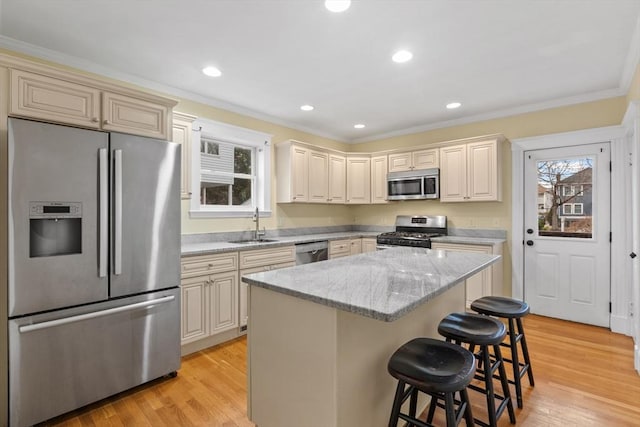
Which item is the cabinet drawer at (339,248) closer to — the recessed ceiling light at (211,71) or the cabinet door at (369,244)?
the cabinet door at (369,244)

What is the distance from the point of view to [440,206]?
4.75 meters

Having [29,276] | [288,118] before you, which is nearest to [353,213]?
[288,118]

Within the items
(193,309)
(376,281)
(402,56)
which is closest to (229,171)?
(193,309)

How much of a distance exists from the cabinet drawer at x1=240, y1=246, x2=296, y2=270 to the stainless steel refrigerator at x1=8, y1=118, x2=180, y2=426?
87cm

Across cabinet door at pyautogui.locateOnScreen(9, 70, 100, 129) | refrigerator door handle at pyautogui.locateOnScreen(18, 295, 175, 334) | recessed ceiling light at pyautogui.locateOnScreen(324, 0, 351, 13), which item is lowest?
refrigerator door handle at pyautogui.locateOnScreen(18, 295, 175, 334)

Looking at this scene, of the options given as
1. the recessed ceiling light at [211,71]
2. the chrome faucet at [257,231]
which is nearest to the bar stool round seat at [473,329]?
the chrome faucet at [257,231]

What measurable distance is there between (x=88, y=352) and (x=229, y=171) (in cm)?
251

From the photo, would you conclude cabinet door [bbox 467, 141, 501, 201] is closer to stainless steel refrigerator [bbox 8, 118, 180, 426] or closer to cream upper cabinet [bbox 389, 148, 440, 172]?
cream upper cabinet [bbox 389, 148, 440, 172]

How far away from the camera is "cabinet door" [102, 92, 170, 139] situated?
7.45 feet

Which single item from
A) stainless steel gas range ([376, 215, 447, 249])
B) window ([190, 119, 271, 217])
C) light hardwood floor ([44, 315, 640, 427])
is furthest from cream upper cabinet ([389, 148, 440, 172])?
light hardwood floor ([44, 315, 640, 427])

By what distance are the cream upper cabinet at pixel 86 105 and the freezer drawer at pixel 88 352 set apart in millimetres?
1264

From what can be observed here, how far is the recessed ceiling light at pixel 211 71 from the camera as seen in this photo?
2.93 meters

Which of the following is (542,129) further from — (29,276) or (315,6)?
(29,276)

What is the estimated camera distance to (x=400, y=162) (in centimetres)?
490
